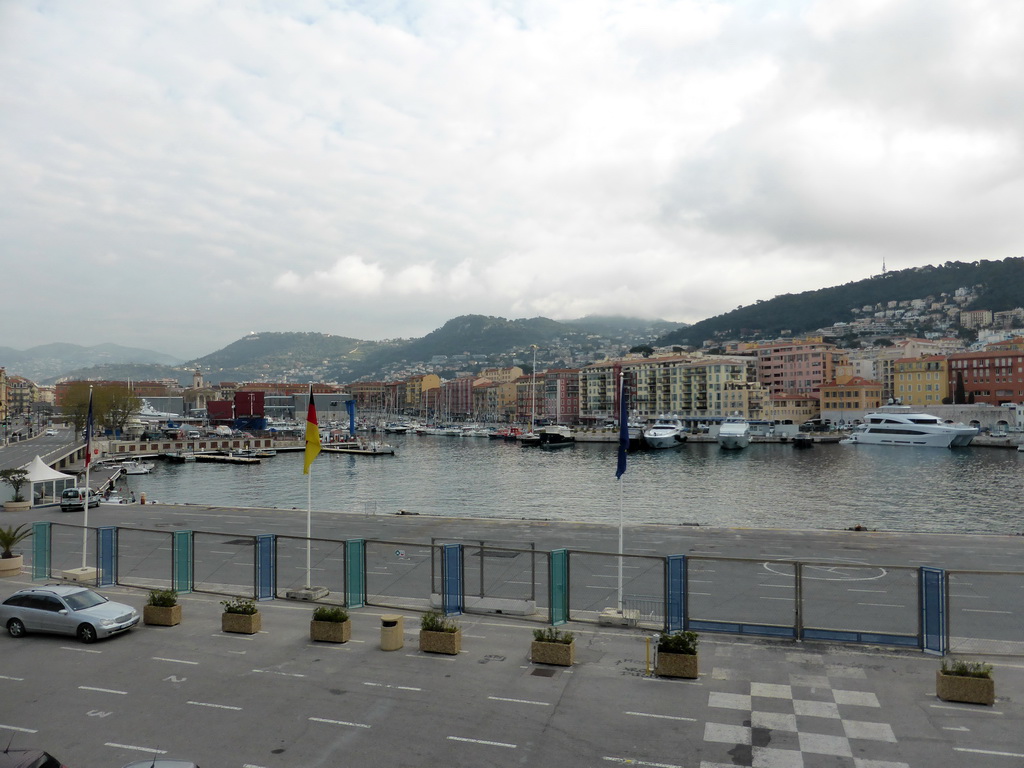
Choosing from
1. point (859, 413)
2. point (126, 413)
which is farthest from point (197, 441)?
point (859, 413)

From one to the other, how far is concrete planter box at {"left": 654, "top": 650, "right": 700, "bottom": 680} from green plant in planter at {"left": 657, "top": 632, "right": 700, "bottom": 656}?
0.08m

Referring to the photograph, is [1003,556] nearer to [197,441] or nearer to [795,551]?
[795,551]

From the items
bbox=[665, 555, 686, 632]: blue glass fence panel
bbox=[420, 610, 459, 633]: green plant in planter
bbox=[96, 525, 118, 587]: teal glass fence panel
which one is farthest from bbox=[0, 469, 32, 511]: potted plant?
bbox=[665, 555, 686, 632]: blue glass fence panel

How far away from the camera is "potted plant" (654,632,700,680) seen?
40.1 ft

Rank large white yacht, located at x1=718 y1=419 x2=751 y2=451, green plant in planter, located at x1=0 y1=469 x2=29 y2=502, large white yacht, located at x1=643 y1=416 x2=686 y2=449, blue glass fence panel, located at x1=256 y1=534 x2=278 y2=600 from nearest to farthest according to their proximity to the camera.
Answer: blue glass fence panel, located at x1=256 y1=534 x2=278 y2=600 → green plant in planter, located at x1=0 y1=469 x2=29 y2=502 → large white yacht, located at x1=718 y1=419 x2=751 y2=451 → large white yacht, located at x1=643 y1=416 x2=686 y2=449

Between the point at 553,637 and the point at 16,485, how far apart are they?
42.5 m

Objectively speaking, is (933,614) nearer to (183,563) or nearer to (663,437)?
(183,563)

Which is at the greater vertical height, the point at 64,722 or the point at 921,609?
the point at 921,609

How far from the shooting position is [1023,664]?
12.8 m

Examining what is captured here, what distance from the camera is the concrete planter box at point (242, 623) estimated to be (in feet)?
49.5

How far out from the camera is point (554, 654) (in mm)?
12953

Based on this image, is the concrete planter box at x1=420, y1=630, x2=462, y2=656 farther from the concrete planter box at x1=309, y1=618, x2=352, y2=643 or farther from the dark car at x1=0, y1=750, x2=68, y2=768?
the dark car at x1=0, y1=750, x2=68, y2=768

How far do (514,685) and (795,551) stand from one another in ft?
57.9

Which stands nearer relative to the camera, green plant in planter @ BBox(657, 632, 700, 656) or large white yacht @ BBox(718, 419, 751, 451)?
green plant in planter @ BBox(657, 632, 700, 656)
